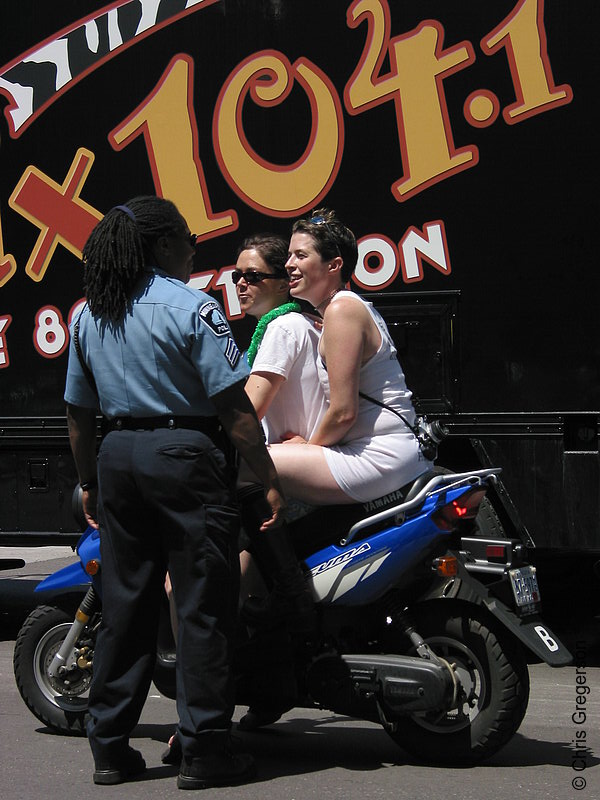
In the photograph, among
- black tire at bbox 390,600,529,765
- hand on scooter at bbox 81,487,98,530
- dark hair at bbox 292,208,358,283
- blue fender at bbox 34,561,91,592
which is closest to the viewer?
black tire at bbox 390,600,529,765

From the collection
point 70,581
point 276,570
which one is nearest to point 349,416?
point 276,570

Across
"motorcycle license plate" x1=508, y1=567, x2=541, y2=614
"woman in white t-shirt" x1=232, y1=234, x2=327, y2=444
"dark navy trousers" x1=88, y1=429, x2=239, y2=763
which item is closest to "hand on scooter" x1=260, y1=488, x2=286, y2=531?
"dark navy trousers" x1=88, y1=429, x2=239, y2=763

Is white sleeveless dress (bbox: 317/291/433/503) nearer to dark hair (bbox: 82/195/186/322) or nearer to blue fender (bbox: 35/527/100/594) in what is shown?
dark hair (bbox: 82/195/186/322)

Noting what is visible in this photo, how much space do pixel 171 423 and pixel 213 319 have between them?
0.35 meters

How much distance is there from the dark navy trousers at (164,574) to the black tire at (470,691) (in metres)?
0.66

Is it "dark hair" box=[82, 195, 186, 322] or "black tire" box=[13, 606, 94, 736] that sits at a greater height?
"dark hair" box=[82, 195, 186, 322]

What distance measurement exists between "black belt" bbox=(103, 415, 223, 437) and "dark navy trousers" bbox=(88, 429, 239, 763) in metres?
0.02

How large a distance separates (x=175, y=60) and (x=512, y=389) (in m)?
2.62

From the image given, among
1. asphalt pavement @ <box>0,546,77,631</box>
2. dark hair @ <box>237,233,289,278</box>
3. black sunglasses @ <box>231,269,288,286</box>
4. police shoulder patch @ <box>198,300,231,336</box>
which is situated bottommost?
asphalt pavement @ <box>0,546,77,631</box>

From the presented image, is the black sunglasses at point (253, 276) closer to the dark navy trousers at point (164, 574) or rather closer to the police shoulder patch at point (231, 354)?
the police shoulder patch at point (231, 354)

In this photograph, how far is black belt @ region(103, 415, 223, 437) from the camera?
388 centimetres

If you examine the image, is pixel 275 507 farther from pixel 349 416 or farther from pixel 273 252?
pixel 273 252

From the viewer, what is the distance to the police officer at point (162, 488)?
3814 millimetres

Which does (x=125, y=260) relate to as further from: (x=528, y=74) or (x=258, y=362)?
(x=528, y=74)
